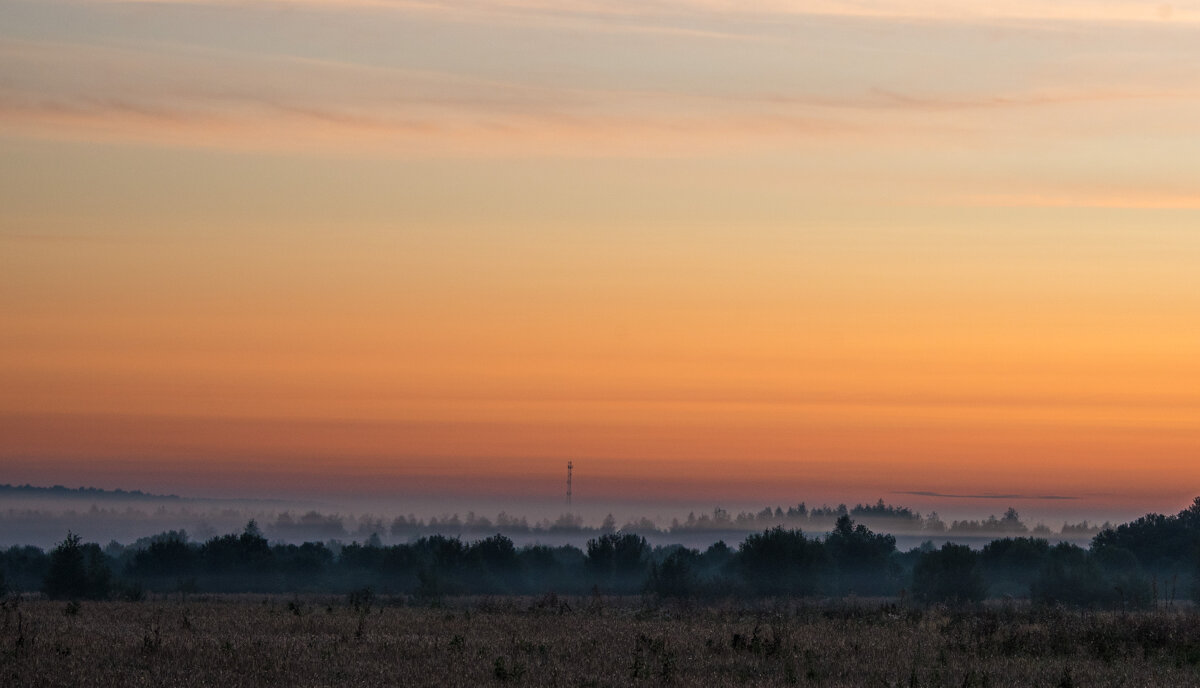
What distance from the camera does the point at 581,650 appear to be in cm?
3588

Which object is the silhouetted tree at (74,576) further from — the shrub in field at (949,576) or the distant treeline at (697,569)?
the shrub in field at (949,576)

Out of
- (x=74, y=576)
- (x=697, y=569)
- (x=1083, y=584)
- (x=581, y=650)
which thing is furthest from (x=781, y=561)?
(x=581, y=650)

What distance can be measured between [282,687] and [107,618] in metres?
21.8

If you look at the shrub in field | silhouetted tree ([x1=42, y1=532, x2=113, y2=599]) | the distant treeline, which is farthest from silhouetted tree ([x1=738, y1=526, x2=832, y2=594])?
silhouetted tree ([x1=42, y1=532, x2=113, y2=599])

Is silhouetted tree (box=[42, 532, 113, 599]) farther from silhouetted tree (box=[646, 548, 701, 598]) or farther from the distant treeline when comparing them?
silhouetted tree (box=[646, 548, 701, 598])

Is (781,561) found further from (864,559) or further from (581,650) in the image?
(581,650)

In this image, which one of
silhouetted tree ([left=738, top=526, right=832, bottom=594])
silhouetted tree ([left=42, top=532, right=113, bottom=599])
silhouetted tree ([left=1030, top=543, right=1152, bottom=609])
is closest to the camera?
silhouetted tree ([left=42, top=532, right=113, bottom=599])

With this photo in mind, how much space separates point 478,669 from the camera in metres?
31.3

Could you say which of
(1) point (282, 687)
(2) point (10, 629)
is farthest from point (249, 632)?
→ (1) point (282, 687)

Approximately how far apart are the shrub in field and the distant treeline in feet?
0.27

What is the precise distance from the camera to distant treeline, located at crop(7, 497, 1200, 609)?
86.3 meters

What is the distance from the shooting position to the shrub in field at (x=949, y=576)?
85.7 metres

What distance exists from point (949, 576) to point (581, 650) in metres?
56.2

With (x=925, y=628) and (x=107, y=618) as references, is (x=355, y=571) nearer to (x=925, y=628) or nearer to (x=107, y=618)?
(x=107, y=618)
